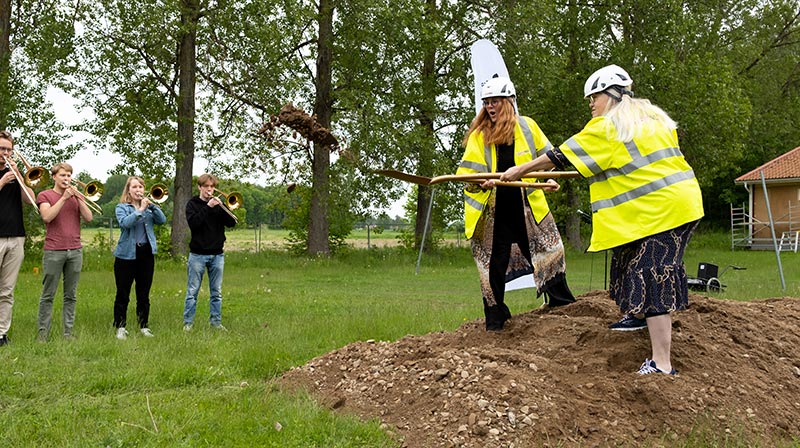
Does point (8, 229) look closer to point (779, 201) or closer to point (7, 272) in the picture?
point (7, 272)

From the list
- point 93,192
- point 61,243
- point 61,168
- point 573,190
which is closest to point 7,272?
point 61,243

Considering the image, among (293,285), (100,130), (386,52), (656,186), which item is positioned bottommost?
(293,285)

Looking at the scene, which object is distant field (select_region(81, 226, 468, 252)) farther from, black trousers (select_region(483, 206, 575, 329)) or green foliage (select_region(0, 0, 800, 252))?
black trousers (select_region(483, 206, 575, 329))

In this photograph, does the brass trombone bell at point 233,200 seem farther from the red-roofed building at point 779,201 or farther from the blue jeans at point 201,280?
the red-roofed building at point 779,201

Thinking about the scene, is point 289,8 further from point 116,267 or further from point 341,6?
point 116,267

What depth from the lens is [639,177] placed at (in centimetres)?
483

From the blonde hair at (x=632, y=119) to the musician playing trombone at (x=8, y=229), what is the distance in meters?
5.75

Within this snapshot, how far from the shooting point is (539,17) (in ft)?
73.9

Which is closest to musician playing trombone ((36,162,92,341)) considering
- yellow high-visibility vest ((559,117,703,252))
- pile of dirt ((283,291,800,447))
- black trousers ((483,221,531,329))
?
pile of dirt ((283,291,800,447))

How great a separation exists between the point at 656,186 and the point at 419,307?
615cm

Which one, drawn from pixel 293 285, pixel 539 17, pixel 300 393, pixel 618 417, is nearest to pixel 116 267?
pixel 300 393

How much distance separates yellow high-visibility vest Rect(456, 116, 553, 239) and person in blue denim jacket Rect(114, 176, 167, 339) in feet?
12.6

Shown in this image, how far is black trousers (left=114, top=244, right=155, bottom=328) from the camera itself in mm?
8320

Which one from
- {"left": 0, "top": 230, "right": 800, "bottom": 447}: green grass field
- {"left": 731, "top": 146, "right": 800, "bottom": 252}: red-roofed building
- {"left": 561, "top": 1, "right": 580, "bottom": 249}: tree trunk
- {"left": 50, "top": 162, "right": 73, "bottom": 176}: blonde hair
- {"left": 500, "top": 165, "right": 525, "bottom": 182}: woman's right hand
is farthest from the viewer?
{"left": 731, "top": 146, "right": 800, "bottom": 252}: red-roofed building
